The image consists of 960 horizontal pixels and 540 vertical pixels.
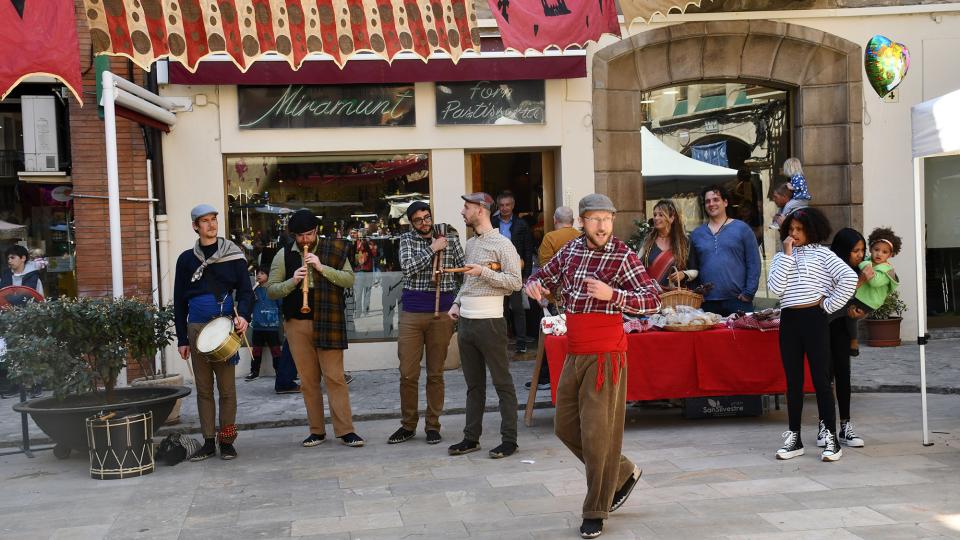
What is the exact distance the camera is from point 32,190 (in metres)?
→ 12.0

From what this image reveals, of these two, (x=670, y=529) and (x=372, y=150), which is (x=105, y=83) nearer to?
Answer: (x=372, y=150)

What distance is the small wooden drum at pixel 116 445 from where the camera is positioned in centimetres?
720

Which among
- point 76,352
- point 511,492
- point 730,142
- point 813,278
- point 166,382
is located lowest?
point 511,492

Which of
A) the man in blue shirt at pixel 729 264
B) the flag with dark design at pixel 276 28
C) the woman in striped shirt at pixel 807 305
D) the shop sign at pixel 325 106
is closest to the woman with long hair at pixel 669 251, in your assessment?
the man in blue shirt at pixel 729 264

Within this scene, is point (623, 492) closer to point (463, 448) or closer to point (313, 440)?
point (463, 448)

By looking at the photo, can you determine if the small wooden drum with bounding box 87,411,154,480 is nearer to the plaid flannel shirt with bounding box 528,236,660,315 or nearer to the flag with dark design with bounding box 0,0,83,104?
the flag with dark design with bounding box 0,0,83,104

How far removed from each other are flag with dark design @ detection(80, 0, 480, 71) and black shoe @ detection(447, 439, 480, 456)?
3223 millimetres

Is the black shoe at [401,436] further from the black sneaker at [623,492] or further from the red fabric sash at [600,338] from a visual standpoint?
the red fabric sash at [600,338]

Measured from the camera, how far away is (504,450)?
7.45m

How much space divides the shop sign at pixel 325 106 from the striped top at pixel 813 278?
6072 mm

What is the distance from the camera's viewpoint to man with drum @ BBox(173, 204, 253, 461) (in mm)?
7746

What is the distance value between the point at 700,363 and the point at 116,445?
4.65 m

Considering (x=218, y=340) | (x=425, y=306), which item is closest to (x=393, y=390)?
(x=425, y=306)

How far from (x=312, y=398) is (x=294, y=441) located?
1.82 feet
